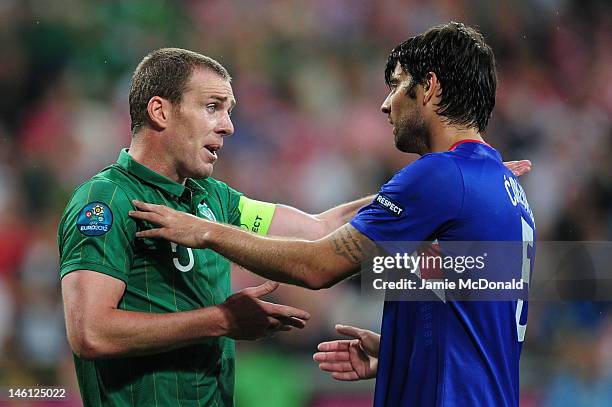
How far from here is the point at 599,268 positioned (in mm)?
6402

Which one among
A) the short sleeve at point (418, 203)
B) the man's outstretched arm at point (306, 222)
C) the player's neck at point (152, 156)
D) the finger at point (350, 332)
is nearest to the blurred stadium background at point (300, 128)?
the man's outstretched arm at point (306, 222)

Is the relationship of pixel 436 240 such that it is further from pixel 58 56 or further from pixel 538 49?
pixel 538 49

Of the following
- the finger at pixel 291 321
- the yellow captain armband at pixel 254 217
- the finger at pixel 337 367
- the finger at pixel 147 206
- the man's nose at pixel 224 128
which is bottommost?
the finger at pixel 337 367

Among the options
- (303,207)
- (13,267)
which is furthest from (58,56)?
(303,207)

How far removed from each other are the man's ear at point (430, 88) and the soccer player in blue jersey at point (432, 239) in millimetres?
40

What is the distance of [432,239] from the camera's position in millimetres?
2871

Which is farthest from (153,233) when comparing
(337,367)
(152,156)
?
(337,367)

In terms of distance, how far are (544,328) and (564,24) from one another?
310 centimetres

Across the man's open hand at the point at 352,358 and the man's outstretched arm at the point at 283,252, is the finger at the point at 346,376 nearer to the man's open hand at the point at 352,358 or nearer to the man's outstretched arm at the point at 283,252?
the man's open hand at the point at 352,358

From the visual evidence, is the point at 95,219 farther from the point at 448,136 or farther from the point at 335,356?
the point at 448,136

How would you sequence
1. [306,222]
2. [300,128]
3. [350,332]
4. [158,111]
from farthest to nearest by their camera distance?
1. [300,128]
2. [306,222]
3. [350,332]
4. [158,111]

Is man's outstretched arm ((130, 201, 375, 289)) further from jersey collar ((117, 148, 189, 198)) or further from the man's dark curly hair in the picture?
the man's dark curly hair

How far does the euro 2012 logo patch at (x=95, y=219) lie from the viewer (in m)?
2.89

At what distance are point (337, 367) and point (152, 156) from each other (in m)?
1.11
